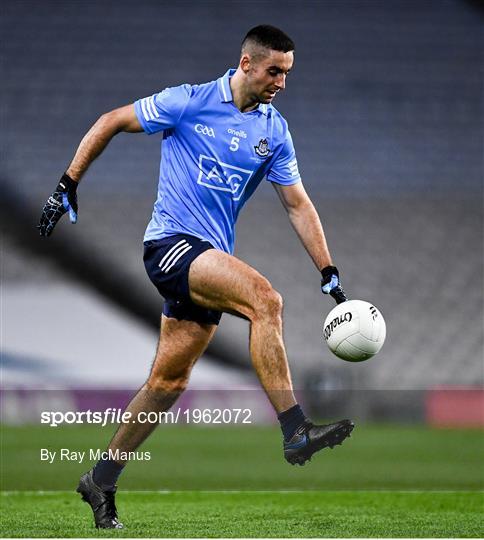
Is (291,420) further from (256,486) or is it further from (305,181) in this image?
(305,181)

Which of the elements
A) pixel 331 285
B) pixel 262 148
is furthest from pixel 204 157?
pixel 331 285

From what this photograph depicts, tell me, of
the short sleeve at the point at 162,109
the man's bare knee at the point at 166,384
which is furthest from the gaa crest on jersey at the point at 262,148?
the man's bare knee at the point at 166,384

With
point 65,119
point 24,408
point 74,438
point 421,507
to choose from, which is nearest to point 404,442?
point 74,438

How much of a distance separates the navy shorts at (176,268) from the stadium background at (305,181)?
35.9 ft

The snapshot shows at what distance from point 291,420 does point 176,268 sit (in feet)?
2.78

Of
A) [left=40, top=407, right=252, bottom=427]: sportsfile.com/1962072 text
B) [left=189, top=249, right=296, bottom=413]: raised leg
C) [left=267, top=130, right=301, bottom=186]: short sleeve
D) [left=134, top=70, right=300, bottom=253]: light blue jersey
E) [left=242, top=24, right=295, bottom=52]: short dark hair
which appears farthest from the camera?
[left=40, top=407, right=252, bottom=427]: sportsfile.com/1962072 text

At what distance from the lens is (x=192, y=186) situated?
16.4 feet

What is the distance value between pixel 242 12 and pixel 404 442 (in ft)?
25.9

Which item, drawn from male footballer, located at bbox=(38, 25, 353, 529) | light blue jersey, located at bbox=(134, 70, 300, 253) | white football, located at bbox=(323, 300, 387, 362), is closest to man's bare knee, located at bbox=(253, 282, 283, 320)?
male footballer, located at bbox=(38, 25, 353, 529)

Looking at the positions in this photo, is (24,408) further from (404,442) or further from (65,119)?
(404,442)

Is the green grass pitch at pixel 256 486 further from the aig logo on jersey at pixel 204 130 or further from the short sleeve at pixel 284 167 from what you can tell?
the aig logo on jersey at pixel 204 130

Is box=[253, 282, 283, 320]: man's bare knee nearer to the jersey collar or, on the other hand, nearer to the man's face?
the man's face

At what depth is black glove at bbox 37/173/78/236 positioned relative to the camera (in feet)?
15.9

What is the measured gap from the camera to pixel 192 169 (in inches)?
198
